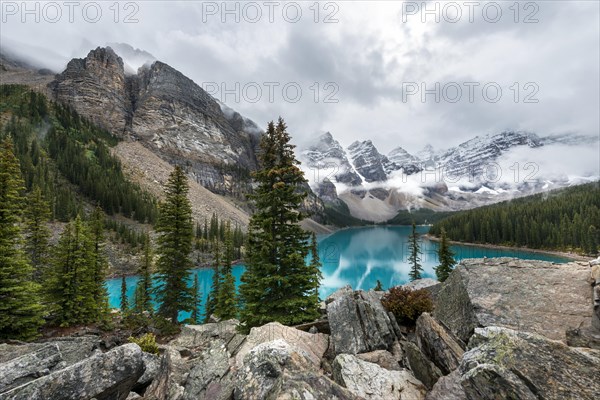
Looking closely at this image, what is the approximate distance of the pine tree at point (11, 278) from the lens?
54.9 feet

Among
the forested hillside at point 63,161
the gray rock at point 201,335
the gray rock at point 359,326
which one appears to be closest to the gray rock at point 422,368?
the gray rock at point 359,326

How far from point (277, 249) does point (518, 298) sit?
35.7 ft

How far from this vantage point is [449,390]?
5.50m

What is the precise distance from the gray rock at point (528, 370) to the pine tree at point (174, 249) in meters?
23.2

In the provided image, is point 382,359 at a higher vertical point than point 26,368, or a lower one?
lower

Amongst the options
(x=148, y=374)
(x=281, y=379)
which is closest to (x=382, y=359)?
(x=281, y=379)

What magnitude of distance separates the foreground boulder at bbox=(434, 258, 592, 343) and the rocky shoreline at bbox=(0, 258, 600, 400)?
3 centimetres

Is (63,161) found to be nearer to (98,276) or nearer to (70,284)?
(98,276)

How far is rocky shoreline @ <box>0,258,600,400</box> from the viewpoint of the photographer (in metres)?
4.63

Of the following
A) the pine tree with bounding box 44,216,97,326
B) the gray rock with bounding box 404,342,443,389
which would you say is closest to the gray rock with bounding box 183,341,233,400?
the gray rock with bounding box 404,342,443,389

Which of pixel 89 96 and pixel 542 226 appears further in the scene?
pixel 89 96

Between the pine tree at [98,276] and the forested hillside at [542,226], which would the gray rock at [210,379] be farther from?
the forested hillside at [542,226]

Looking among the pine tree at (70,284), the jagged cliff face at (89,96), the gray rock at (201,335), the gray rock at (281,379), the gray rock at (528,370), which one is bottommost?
the gray rock at (201,335)

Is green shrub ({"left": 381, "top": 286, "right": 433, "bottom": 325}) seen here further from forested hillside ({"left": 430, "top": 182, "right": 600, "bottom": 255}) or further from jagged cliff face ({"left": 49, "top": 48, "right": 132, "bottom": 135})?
jagged cliff face ({"left": 49, "top": 48, "right": 132, "bottom": 135})
